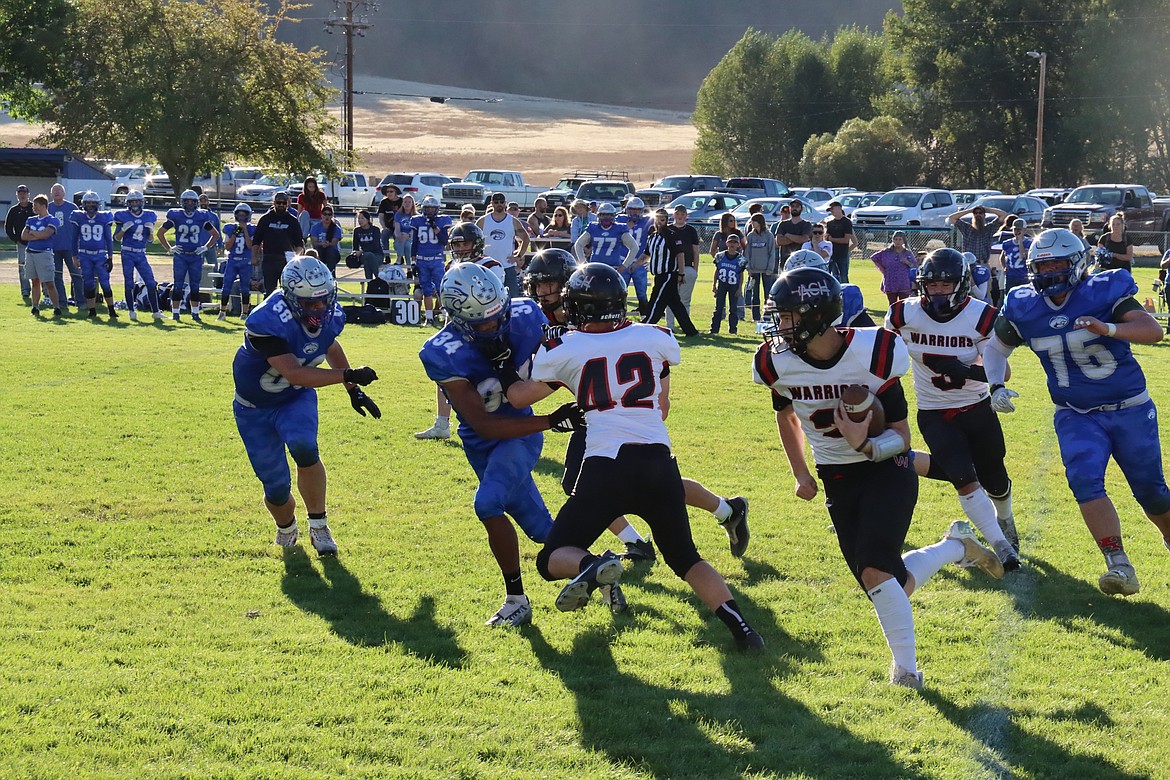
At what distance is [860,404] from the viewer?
4.39 metres

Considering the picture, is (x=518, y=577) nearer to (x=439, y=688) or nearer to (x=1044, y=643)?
(x=439, y=688)

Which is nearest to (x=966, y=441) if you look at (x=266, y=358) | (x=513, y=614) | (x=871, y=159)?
(x=513, y=614)

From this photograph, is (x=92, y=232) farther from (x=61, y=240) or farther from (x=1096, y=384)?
(x=1096, y=384)

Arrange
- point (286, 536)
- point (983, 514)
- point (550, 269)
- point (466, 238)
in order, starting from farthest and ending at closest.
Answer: point (466, 238), point (286, 536), point (983, 514), point (550, 269)

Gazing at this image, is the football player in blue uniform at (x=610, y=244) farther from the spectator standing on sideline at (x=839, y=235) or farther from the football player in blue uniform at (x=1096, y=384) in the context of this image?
the football player in blue uniform at (x=1096, y=384)

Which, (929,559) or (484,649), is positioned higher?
(929,559)

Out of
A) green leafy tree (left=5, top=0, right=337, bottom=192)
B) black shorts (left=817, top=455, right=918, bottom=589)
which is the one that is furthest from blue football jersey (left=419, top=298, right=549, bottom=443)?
Result: green leafy tree (left=5, top=0, right=337, bottom=192)

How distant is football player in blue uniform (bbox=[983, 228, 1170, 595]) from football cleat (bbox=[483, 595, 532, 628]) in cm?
255

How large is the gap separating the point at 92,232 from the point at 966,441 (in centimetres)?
1441

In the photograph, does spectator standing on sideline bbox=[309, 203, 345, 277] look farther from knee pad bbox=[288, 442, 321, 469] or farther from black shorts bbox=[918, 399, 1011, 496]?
black shorts bbox=[918, 399, 1011, 496]

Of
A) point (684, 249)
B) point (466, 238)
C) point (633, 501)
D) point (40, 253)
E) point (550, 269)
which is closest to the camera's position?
point (633, 501)

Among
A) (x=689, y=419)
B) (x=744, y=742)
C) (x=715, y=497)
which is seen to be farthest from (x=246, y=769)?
(x=689, y=419)

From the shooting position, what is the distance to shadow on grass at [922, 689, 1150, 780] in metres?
3.89

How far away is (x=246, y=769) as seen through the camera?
3867 mm
